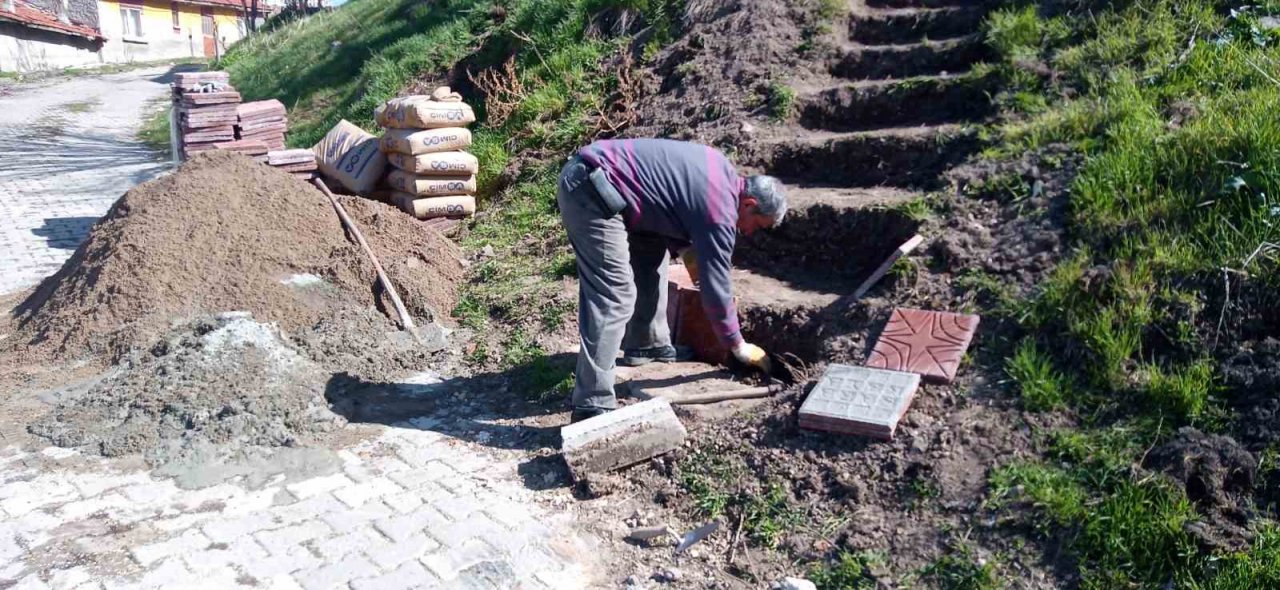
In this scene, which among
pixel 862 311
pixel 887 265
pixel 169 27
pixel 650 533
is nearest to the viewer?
pixel 650 533

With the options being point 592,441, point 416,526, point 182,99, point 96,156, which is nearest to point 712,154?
point 592,441

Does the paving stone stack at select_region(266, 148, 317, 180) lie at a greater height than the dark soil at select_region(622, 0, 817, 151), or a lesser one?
lesser

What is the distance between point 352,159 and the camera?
838 centimetres

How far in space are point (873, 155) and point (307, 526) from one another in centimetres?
406

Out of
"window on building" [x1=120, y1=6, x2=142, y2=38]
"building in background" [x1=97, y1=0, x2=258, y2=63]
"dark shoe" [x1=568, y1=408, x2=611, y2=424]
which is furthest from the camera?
"window on building" [x1=120, y1=6, x2=142, y2=38]

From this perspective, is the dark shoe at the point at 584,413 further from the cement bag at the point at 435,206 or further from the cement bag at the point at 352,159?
the cement bag at the point at 352,159

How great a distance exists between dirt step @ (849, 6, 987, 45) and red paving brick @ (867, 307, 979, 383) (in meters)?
3.38

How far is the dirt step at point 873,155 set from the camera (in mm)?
5980

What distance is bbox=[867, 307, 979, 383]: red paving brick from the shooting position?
435 centimetres

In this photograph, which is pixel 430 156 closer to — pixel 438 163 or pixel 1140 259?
pixel 438 163

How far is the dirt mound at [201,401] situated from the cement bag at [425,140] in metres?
2.65

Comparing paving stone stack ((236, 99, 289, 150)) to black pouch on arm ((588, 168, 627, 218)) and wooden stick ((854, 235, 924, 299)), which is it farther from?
wooden stick ((854, 235, 924, 299))

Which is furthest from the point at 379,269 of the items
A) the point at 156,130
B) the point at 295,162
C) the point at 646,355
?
the point at 156,130

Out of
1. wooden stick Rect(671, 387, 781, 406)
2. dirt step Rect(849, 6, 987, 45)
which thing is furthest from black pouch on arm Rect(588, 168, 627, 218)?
dirt step Rect(849, 6, 987, 45)
